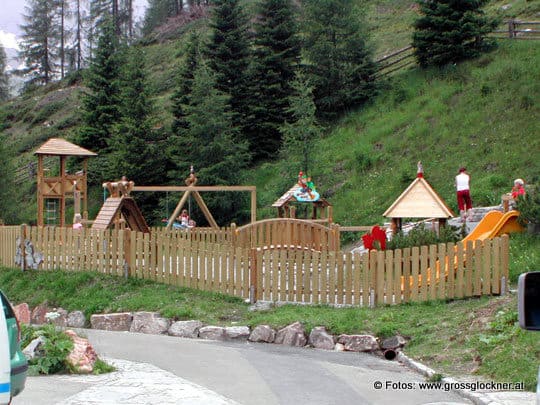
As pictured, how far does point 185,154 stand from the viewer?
115ft

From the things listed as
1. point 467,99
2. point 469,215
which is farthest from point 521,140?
point 469,215

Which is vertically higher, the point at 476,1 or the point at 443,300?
the point at 476,1

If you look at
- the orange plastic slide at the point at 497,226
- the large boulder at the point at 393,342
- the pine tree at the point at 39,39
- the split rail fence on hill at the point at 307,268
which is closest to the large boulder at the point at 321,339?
the large boulder at the point at 393,342

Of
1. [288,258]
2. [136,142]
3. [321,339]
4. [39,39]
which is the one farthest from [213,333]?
[39,39]

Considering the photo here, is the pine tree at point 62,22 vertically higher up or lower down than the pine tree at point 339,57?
higher up

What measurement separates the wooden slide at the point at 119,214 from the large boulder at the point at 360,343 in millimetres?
9030

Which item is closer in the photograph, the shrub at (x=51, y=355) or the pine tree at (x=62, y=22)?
the shrub at (x=51, y=355)

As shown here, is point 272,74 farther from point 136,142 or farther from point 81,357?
point 81,357

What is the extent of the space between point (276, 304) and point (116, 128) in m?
23.8

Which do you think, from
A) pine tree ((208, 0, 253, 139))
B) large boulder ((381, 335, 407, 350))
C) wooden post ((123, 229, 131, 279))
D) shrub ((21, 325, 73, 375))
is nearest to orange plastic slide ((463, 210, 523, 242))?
large boulder ((381, 335, 407, 350))

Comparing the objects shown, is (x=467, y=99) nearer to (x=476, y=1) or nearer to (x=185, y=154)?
(x=476, y=1)

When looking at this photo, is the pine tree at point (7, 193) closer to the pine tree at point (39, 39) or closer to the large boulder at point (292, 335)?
the large boulder at point (292, 335)

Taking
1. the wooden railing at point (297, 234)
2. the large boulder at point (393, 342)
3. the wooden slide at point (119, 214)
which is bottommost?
the large boulder at point (393, 342)

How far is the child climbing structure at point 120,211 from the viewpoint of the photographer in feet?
63.8
